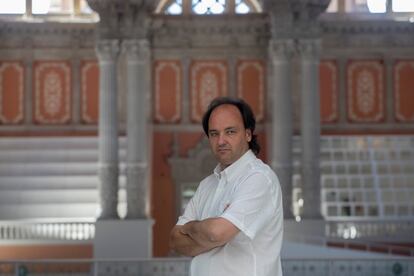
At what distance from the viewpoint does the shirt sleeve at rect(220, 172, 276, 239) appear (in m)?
3.13

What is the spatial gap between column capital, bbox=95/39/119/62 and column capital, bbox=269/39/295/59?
3.55 metres

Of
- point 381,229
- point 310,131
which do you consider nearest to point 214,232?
point 310,131

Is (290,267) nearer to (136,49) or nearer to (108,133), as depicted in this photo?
(108,133)

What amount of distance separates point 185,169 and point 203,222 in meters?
21.9

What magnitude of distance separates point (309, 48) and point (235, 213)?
1755 centimetres

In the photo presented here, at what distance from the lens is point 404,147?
25266 mm

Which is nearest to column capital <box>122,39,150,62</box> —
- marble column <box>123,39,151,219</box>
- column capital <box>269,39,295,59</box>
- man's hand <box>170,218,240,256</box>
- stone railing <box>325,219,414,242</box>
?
marble column <box>123,39,151,219</box>

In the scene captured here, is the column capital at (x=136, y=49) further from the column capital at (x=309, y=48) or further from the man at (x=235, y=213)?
the man at (x=235, y=213)

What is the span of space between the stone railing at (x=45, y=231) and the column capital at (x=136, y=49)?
13.7 ft

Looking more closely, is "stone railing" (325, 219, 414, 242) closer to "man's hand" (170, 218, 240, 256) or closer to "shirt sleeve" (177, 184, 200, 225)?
"shirt sleeve" (177, 184, 200, 225)

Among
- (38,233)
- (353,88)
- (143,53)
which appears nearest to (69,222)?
(38,233)

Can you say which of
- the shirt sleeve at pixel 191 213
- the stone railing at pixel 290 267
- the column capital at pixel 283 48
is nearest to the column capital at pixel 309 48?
the column capital at pixel 283 48

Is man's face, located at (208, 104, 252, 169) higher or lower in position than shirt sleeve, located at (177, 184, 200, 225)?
higher

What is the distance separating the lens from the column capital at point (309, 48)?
20.4 m
